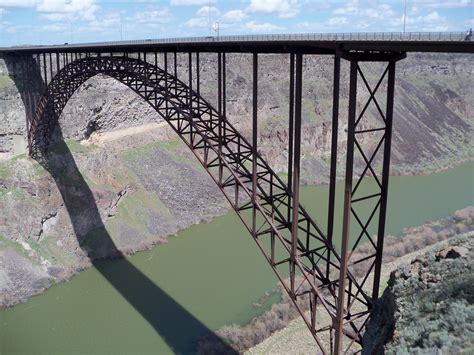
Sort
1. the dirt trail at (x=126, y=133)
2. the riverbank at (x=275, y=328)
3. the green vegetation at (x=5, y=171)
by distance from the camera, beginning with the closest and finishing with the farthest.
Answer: the riverbank at (x=275, y=328) → the green vegetation at (x=5, y=171) → the dirt trail at (x=126, y=133)

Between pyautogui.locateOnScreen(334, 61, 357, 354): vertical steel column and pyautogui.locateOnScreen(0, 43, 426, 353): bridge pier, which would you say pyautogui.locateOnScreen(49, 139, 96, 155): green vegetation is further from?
pyautogui.locateOnScreen(334, 61, 357, 354): vertical steel column

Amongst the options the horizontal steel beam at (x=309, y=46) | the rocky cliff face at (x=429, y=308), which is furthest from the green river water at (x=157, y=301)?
the horizontal steel beam at (x=309, y=46)

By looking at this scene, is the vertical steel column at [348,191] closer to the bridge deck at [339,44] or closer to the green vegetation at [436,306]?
the bridge deck at [339,44]

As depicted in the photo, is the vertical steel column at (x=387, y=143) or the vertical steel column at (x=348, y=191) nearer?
the vertical steel column at (x=348, y=191)

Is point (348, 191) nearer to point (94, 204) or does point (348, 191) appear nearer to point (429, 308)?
point (429, 308)

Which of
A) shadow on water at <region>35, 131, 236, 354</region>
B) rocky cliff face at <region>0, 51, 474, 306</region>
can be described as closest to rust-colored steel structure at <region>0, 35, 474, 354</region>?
shadow on water at <region>35, 131, 236, 354</region>

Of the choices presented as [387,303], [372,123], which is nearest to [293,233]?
[387,303]

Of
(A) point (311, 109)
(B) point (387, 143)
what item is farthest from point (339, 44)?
(A) point (311, 109)
